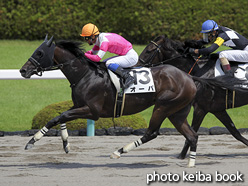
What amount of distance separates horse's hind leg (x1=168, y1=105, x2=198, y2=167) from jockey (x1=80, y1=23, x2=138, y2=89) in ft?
2.20

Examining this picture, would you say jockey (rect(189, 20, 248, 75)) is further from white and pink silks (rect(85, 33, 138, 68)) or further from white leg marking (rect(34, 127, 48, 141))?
white leg marking (rect(34, 127, 48, 141))

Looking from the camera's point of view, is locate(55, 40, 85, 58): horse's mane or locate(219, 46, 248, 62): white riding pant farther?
locate(219, 46, 248, 62): white riding pant

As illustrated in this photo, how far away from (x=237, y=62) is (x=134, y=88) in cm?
162

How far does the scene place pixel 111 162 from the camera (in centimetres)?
666

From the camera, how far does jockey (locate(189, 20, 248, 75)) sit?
7043mm

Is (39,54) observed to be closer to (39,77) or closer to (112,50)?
(112,50)

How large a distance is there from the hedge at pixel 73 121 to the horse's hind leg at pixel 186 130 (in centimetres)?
255

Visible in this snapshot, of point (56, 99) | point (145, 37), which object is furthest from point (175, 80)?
point (145, 37)

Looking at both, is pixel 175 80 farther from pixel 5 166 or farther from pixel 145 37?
pixel 145 37

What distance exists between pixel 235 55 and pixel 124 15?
695 cm

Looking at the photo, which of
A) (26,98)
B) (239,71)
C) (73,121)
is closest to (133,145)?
(239,71)

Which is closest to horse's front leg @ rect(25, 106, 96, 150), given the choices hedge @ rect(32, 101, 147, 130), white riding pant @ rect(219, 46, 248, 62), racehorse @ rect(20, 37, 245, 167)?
racehorse @ rect(20, 37, 245, 167)

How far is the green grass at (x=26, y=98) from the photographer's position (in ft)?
32.8

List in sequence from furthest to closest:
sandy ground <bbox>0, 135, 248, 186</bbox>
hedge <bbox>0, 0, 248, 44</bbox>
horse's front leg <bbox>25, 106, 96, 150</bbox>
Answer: hedge <bbox>0, 0, 248, 44</bbox>
horse's front leg <bbox>25, 106, 96, 150</bbox>
sandy ground <bbox>0, 135, 248, 186</bbox>
